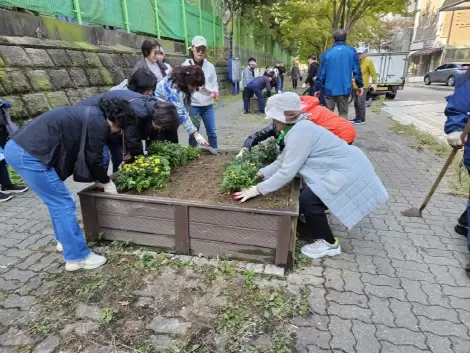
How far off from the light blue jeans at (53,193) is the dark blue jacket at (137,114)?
0.59m

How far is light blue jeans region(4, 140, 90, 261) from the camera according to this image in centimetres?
230

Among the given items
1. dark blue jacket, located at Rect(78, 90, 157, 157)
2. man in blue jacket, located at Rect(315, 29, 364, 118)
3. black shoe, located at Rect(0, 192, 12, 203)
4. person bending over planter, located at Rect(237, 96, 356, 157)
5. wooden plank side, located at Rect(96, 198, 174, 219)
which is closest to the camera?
wooden plank side, located at Rect(96, 198, 174, 219)

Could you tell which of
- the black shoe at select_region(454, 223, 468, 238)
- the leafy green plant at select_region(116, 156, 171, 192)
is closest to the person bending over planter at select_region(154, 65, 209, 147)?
the leafy green plant at select_region(116, 156, 171, 192)

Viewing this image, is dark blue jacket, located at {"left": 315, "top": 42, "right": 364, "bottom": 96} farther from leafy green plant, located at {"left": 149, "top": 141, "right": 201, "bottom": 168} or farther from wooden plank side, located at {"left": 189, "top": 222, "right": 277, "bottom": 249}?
wooden plank side, located at {"left": 189, "top": 222, "right": 277, "bottom": 249}

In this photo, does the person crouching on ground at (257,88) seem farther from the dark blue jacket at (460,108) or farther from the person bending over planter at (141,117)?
the dark blue jacket at (460,108)

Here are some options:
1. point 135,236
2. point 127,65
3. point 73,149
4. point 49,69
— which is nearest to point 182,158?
point 135,236

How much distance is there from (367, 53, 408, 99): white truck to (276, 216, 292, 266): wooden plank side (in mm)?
14040

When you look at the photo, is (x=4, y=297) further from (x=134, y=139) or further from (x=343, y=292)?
(x=343, y=292)

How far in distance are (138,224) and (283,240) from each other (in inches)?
46.6

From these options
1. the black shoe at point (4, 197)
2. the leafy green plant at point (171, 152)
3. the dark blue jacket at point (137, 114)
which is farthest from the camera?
the black shoe at point (4, 197)

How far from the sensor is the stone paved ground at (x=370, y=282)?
2.09 m

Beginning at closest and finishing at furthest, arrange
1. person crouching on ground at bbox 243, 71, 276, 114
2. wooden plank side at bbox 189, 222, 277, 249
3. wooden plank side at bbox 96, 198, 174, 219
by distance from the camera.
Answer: wooden plank side at bbox 189, 222, 277, 249, wooden plank side at bbox 96, 198, 174, 219, person crouching on ground at bbox 243, 71, 276, 114

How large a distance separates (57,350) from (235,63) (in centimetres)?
1488

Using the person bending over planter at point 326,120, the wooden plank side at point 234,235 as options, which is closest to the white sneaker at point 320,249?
the wooden plank side at point 234,235
